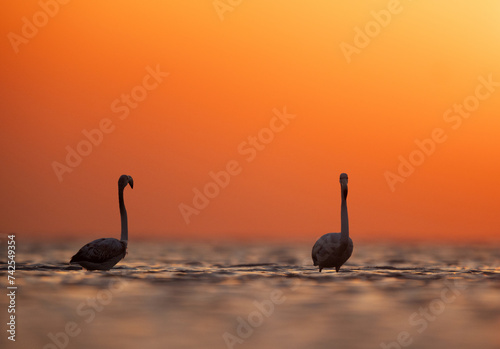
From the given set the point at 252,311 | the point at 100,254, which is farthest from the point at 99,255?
the point at 252,311

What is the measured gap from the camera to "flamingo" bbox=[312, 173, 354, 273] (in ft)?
82.9

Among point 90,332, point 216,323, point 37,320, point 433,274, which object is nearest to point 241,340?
point 216,323

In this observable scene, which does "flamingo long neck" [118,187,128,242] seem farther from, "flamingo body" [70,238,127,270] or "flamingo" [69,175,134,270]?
"flamingo body" [70,238,127,270]

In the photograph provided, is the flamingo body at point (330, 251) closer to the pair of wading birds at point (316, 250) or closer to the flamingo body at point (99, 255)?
the pair of wading birds at point (316, 250)

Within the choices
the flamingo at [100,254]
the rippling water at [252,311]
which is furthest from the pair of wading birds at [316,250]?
the rippling water at [252,311]

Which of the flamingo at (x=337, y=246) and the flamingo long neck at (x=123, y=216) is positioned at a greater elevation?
the flamingo long neck at (x=123, y=216)

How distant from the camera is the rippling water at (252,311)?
1338 centimetres

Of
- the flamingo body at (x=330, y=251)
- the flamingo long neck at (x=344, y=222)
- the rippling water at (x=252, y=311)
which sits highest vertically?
the flamingo long neck at (x=344, y=222)

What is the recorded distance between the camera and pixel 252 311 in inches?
651

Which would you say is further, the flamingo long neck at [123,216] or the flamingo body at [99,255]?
the flamingo long neck at [123,216]

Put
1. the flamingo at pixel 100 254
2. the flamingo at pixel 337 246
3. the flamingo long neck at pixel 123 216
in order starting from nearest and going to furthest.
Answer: the flamingo at pixel 100 254, the flamingo at pixel 337 246, the flamingo long neck at pixel 123 216

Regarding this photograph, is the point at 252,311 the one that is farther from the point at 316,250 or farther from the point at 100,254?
the point at 316,250

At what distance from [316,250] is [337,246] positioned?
886mm

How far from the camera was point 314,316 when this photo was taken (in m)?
15.9
